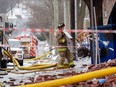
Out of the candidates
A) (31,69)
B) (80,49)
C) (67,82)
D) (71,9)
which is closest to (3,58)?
(31,69)

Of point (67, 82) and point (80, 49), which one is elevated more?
point (67, 82)

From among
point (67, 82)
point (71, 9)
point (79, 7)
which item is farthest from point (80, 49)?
point (67, 82)

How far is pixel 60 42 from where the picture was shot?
1496 cm

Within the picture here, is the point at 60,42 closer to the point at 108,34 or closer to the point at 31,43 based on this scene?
the point at 108,34

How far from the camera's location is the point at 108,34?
541 inches

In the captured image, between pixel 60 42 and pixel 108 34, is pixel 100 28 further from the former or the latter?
pixel 60 42

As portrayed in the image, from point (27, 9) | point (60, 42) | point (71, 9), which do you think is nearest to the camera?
point (60, 42)

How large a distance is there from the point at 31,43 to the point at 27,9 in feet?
85.3

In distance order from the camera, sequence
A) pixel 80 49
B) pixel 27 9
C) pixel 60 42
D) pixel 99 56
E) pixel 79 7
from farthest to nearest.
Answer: pixel 27 9 → pixel 79 7 → pixel 80 49 → pixel 60 42 → pixel 99 56

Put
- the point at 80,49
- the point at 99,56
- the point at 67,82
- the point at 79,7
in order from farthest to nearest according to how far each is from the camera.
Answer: the point at 79,7 < the point at 80,49 < the point at 99,56 < the point at 67,82

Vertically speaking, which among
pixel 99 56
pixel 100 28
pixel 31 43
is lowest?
pixel 31 43

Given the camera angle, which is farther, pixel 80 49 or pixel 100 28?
pixel 80 49

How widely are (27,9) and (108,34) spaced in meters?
49.2

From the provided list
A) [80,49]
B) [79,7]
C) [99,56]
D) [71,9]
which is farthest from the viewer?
[79,7]
